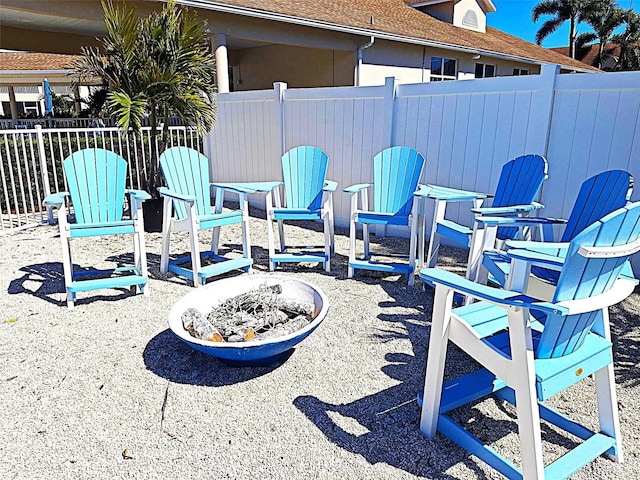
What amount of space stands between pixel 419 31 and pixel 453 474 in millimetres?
10283

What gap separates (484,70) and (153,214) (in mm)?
10718

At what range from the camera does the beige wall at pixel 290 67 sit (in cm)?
944

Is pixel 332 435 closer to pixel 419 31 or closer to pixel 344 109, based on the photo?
pixel 344 109

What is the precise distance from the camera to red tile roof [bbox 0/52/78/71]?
12240mm

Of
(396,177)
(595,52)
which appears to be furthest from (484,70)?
(595,52)

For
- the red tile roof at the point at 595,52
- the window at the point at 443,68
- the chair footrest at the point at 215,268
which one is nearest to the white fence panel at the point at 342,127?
the chair footrest at the point at 215,268

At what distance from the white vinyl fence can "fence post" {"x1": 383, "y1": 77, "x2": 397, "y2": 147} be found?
10 millimetres

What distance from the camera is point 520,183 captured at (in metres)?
3.29

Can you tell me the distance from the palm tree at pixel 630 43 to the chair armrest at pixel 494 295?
29866 millimetres

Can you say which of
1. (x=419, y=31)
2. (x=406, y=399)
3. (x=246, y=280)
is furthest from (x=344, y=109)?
(x=419, y=31)

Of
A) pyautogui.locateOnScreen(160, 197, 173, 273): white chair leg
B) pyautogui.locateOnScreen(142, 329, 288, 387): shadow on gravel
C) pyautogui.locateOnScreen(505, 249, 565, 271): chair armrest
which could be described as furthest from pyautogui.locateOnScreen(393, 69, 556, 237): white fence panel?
pyautogui.locateOnScreen(142, 329, 288, 387): shadow on gravel

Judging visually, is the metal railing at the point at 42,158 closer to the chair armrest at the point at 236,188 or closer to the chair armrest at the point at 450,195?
the chair armrest at the point at 236,188

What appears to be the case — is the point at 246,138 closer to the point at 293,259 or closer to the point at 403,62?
the point at 293,259

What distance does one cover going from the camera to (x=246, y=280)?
117 inches
